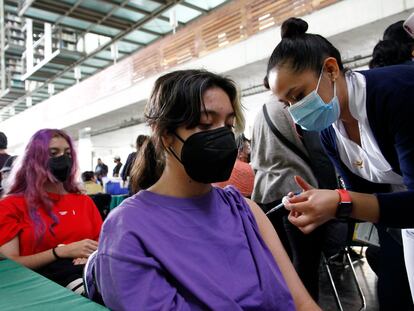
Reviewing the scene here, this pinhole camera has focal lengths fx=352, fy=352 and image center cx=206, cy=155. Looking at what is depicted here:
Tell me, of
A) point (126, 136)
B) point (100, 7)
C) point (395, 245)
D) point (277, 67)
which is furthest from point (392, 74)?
point (126, 136)

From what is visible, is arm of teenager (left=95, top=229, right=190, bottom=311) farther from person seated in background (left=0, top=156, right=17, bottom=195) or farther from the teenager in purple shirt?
person seated in background (left=0, top=156, right=17, bottom=195)

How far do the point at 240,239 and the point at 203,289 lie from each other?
19 cm

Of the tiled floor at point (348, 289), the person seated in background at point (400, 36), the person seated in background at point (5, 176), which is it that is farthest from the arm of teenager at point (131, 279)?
the tiled floor at point (348, 289)

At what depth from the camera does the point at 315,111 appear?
118 cm

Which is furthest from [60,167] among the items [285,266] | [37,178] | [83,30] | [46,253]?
[83,30]

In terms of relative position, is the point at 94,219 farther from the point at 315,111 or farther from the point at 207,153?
the point at 315,111

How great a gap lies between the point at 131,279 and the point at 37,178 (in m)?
1.10

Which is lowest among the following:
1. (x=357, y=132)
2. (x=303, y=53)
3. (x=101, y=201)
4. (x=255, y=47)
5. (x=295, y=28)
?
(x=101, y=201)

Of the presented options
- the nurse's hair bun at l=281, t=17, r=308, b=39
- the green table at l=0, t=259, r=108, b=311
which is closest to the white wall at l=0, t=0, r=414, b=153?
the nurse's hair bun at l=281, t=17, r=308, b=39

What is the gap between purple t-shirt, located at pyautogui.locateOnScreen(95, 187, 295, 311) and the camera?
75 centimetres

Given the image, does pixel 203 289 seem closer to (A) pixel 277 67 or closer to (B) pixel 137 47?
(A) pixel 277 67

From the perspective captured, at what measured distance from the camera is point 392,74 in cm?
100

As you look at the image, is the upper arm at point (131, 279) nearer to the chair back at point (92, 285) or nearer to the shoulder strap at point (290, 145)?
the chair back at point (92, 285)

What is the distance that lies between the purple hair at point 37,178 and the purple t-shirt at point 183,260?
2.94ft
